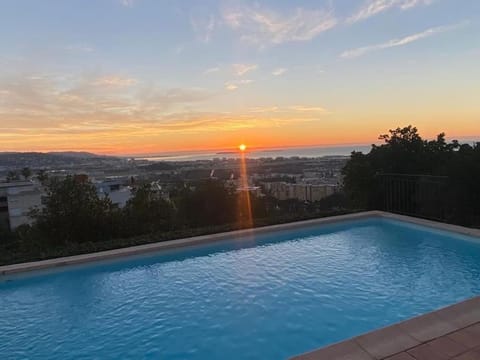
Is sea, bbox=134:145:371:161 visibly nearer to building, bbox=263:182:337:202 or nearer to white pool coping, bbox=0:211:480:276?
building, bbox=263:182:337:202

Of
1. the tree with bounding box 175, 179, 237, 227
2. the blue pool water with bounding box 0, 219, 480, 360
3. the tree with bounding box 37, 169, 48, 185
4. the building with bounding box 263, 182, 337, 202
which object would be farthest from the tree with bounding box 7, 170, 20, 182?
the blue pool water with bounding box 0, 219, 480, 360

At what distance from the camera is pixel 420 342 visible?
8.74ft

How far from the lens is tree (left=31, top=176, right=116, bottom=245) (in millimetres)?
6788

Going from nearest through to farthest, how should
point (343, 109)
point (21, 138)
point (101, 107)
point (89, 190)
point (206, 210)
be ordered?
point (89, 190) < point (206, 210) < point (101, 107) < point (343, 109) < point (21, 138)

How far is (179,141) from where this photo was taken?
77.8ft

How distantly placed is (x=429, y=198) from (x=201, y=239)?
211 inches

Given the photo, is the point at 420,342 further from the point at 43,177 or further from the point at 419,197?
the point at 43,177

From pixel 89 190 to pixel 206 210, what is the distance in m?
2.98

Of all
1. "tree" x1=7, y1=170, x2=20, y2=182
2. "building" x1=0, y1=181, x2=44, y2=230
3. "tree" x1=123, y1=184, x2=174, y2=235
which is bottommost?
"building" x1=0, y1=181, x2=44, y2=230

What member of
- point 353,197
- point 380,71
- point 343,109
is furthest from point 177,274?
point 343,109

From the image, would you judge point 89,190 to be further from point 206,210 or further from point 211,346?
point 211,346

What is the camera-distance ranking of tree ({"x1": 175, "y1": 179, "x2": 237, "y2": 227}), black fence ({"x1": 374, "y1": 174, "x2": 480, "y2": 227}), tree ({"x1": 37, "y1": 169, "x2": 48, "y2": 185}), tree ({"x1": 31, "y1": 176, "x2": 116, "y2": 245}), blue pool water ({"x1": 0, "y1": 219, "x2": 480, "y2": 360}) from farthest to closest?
tree ({"x1": 175, "y1": 179, "x2": 237, "y2": 227}) → black fence ({"x1": 374, "y1": 174, "x2": 480, "y2": 227}) → tree ({"x1": 37, "y1": 169, "x2": 48, "y2": 185}) → tree ({"x1": 31, "y1": 176, "x2": 116, "y2": 245}) → blue pool water ({"x1": 0, "y1": 219, "x2": 480, "y2": 360})

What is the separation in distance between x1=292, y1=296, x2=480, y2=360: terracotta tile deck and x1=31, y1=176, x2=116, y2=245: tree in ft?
18.7

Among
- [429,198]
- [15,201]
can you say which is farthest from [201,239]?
[15,201]
